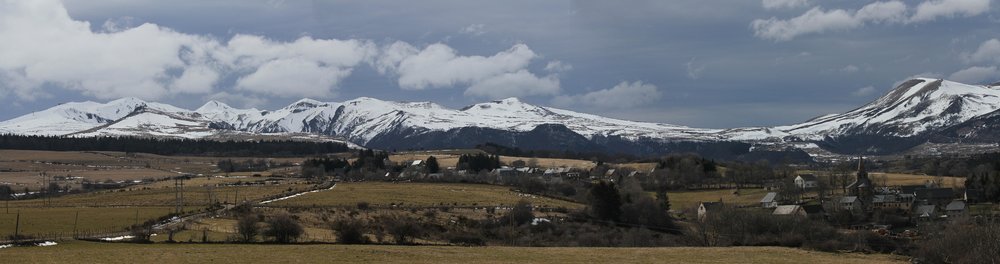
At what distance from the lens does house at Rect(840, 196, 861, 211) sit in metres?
124

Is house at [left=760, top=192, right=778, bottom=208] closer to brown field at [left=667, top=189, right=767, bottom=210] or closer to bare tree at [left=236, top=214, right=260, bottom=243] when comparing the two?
brown field at [left=667, top=189, right=767, bottom=210]

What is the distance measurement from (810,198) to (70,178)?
438ft

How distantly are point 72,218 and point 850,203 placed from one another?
309 ft

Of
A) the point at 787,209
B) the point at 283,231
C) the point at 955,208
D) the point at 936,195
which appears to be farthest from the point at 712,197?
the point at 283,231

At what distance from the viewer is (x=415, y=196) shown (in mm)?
127438

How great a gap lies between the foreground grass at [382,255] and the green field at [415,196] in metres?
52.6

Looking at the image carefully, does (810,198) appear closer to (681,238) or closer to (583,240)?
(681,238)

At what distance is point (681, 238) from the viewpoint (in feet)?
301

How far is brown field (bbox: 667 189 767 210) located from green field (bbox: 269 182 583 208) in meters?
17.9

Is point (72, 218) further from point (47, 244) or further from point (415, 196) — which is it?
point (415, 196)

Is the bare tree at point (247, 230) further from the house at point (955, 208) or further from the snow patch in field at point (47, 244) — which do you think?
the house at point (955, 208)

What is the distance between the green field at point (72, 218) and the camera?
7375 centimetres

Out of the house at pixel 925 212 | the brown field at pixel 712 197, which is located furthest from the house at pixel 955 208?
the brown field at pixel 712 197

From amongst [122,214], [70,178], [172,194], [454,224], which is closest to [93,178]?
[70,178]
